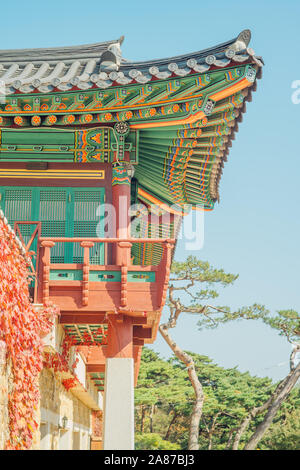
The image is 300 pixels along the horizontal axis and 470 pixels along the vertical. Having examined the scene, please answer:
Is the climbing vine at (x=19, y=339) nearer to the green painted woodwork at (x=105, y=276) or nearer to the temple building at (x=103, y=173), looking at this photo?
the temple building at (x=103, y=173)

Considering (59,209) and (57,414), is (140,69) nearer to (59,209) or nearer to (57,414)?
(59,209)

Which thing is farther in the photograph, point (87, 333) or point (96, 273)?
point (87, 333)

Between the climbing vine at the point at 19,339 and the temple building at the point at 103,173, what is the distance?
1.32 ft

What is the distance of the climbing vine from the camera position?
7.52 metres

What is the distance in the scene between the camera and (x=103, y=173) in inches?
437

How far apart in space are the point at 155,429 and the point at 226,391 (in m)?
4.93

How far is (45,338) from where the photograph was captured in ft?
29.1

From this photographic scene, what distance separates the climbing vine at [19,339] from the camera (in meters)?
7.52

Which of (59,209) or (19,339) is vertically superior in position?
(59,209)

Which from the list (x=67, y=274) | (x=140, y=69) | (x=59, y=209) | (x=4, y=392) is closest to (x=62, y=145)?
(x=59, y=209)

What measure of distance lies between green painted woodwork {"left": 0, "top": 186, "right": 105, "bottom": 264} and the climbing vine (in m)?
2.42

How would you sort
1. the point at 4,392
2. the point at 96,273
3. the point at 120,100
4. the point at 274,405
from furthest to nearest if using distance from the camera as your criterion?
the point at 274,405 → the point at 120,100 → the point at 96,273 → the point at 4,392

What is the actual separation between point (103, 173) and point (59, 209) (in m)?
0.96

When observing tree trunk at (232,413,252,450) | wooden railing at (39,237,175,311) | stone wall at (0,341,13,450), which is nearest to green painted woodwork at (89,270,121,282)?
wooden railing at (39,237,175,311)
